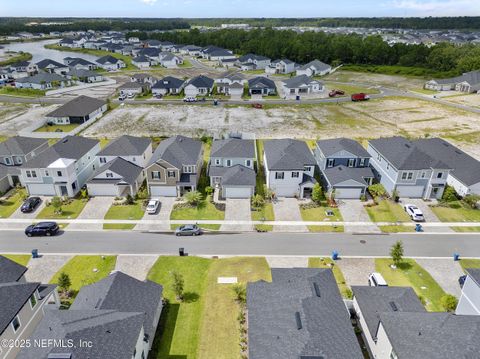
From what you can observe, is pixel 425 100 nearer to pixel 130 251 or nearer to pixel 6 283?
pixel 130 251

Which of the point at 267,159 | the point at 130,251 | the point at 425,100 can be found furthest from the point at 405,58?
the point at 130,251

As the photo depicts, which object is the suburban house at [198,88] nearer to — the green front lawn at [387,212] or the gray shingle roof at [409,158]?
the gray shingle roof at [409,158]

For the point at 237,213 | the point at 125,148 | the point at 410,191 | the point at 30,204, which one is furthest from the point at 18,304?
the point at 410,191

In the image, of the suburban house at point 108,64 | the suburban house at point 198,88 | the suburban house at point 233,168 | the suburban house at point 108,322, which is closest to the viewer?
the suburban house at point 108,322

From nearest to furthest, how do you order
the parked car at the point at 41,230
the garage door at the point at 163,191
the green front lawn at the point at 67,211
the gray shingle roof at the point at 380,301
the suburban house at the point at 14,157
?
the gray shingle roof at the point at 380,301 → the parked car at the point at 41,230 → the green front lawn at the point at 67,211 → the garage door at the point at 163,191 → the suburban house at the point at 14,157

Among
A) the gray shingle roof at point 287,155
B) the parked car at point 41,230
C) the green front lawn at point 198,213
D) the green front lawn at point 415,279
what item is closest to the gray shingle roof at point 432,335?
the green front lawn at point 415,279

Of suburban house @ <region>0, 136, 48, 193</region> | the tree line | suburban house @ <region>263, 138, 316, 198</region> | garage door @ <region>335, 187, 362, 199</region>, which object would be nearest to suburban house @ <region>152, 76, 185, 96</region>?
suburban house @ <region>0, 136, 48, 193</region>
